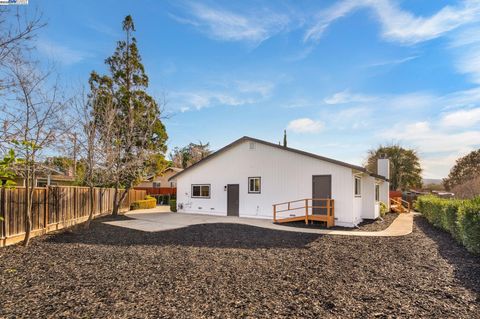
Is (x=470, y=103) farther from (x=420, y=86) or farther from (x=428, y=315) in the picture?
(x=428, y=315)

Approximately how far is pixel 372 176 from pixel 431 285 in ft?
37.0

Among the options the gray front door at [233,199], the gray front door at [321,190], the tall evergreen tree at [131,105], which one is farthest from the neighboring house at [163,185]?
the gray front door at [321,190]

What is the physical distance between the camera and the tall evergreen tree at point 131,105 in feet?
52.5

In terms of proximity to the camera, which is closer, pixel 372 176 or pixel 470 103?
pixel 470 103

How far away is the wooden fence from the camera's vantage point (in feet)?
25.3

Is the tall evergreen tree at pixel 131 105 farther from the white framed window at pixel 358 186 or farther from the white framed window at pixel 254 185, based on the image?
the white framed window at pixel 358 186

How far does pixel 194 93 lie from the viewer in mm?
16297

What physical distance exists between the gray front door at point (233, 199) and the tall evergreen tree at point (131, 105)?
206 inches

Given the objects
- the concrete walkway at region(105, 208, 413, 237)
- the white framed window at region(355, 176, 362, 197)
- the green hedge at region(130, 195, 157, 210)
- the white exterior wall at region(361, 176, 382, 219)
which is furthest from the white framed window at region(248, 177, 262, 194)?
the green hedge at region(130, 195, 157, 210)

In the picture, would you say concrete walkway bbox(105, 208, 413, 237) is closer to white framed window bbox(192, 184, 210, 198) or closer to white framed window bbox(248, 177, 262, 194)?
white framed window bbox(248, 177, 262, 194)

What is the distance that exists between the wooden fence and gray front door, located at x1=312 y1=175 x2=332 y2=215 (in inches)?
430

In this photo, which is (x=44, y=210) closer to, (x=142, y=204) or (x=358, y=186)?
(x=142, y=204)

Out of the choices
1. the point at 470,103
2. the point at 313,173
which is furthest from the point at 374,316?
the point at 470,103

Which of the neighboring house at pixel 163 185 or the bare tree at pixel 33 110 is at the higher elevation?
the bare tree at pixel 33 110
